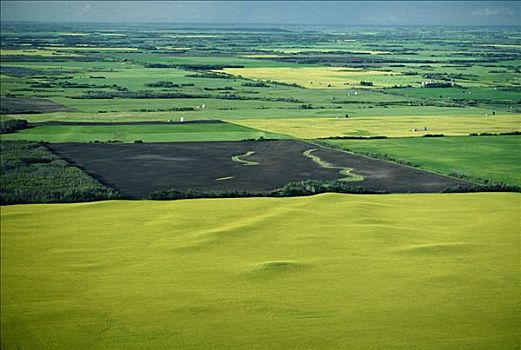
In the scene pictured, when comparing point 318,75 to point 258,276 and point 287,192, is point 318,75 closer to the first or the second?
point 287,192

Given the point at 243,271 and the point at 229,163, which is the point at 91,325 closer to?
the point at 243,271

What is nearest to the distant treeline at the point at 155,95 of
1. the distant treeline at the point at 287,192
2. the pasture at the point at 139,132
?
the pasture at the point at 139,132

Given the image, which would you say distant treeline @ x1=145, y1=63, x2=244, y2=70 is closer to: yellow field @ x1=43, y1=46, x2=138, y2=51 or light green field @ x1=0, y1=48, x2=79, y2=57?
light green field @ x1=0, y1=48, x2=79, y2=57

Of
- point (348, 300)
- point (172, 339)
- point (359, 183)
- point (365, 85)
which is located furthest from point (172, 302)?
point (365, 85)

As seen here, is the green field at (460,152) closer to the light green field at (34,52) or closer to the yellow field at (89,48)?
the light green field at (34,52)

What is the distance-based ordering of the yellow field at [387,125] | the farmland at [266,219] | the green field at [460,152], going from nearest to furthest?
the farmland at [266,219], the green field at [460,152], the yellow field at [387,125]

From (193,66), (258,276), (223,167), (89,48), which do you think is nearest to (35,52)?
(193,66)
